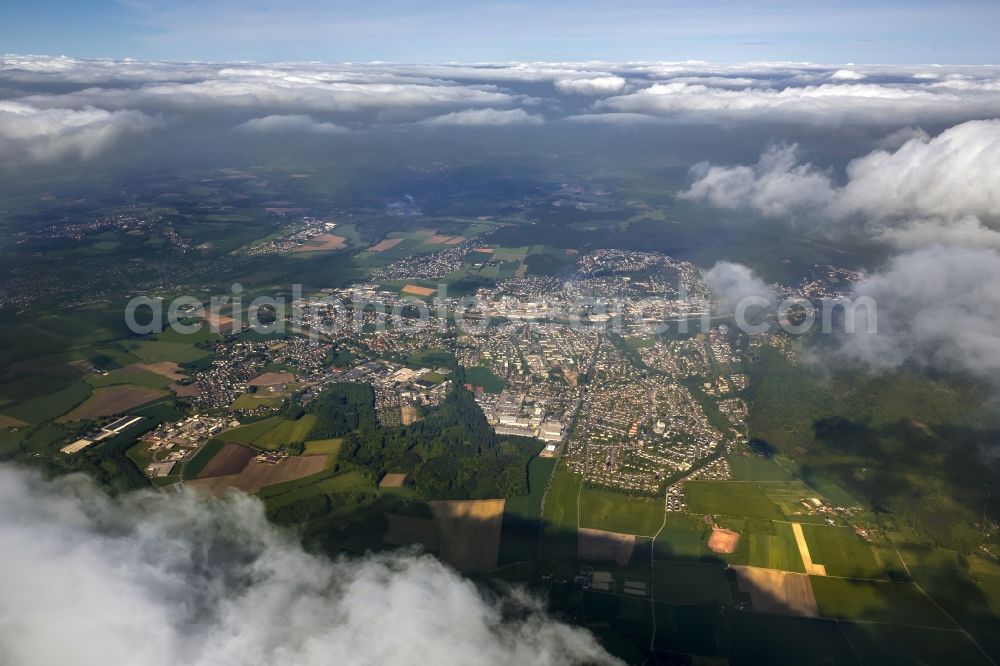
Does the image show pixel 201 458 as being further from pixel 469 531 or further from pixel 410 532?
pixel 469 531

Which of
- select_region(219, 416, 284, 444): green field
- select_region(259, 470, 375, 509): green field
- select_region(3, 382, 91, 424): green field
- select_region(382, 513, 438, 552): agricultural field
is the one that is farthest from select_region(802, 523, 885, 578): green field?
select_region(3, 382, 91, 424): green field

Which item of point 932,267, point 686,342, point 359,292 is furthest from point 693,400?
point 359,292

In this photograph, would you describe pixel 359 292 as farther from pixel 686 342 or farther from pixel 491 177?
pixel 491 177

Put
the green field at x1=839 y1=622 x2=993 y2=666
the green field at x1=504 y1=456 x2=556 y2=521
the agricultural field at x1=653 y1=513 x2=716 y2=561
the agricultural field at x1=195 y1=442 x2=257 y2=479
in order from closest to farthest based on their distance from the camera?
the green field at x1=839 y1=622 x2=993 y2=666 → the agricultural field at x1=653 y1=513 x2=716 y2=561 → the green field at x1=504 y1=456 x2=556 y2=521 → the agricultural field at x1=195 y1=442 x2=257 y2=479

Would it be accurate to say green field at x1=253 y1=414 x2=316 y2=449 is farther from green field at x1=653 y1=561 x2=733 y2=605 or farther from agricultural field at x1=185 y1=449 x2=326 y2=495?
green field at x1=653 y1=561 x2=733 y2=605

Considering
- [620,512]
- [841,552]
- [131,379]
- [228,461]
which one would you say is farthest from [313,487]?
[841,552]

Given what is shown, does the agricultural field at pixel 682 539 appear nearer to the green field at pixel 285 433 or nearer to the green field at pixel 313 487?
the green field at pixel 313 487
